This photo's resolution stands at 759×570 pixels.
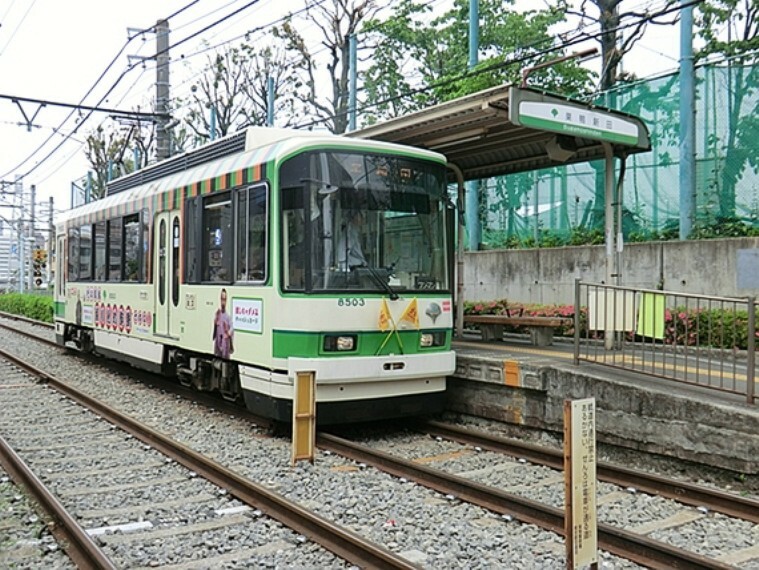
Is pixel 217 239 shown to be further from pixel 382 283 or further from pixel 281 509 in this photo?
pixel 281 509

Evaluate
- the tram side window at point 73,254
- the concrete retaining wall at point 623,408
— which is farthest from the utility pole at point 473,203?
the concrete retaining wall at point 623,408

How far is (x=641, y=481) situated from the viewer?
6.48 metres

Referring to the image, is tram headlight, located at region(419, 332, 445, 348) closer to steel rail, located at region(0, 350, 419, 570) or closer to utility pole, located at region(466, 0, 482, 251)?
steel rail, located at region(0, 350, 419, 570)

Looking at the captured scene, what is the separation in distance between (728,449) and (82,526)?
5107 mm

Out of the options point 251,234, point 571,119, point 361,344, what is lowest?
point 361,344

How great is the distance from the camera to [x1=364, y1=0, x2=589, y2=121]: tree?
20.2 metres

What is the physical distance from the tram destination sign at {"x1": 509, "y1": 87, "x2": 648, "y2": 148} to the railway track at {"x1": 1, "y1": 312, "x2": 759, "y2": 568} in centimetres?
346

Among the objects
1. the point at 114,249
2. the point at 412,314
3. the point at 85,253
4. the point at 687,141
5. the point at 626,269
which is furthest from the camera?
the point at 85,253

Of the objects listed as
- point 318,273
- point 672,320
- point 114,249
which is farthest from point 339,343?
point 114,249

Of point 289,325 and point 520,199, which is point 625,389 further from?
point 520,199

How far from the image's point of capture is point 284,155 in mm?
8094

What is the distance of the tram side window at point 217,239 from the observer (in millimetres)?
9180

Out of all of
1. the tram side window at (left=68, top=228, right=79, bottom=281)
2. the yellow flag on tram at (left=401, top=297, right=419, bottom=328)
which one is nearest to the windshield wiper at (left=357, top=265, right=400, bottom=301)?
the yellow flag on tram at (left=401, top=297, right=419, bottom=328)

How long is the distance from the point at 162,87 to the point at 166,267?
29.0 ft
